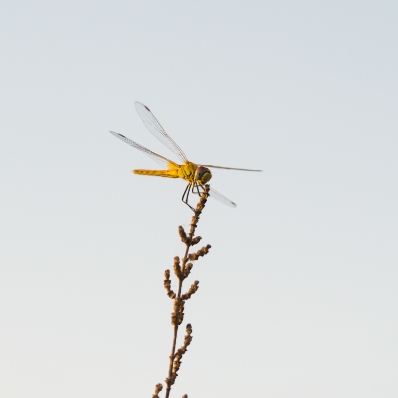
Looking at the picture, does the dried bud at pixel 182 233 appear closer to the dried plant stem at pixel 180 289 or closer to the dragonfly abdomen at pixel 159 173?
the dried plant stem at pixel 180 289

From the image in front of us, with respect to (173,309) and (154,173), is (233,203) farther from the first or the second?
(173,309)

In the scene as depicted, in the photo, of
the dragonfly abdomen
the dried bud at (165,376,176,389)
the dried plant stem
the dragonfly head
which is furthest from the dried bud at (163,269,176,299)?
the dragonfly abdomen

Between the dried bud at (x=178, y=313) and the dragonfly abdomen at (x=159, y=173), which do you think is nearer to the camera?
the dried bud at (x=178, y=313)

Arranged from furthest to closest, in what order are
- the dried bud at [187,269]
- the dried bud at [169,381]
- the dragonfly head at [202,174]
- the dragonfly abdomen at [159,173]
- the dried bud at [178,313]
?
1. the dragonfly abdomen at [159,173]
2. the dragonfly head at [202,174]
3. the dried bud at [187,269]
4. the dried bud at [178,313]
5. the dried bud at [169,381]

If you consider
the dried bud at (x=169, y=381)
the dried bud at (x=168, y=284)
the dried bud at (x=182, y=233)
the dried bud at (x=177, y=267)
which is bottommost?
the dried bud at (x=169, y=381)

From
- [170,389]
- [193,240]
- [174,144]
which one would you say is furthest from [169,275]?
[174,144]

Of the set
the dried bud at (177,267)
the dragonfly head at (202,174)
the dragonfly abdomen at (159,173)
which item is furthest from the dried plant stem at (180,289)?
the dragonfly abdomen at (159,173)

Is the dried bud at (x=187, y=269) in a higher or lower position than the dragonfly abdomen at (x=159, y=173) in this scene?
lower

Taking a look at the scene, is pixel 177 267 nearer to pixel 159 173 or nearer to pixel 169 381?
pixel 169 381
